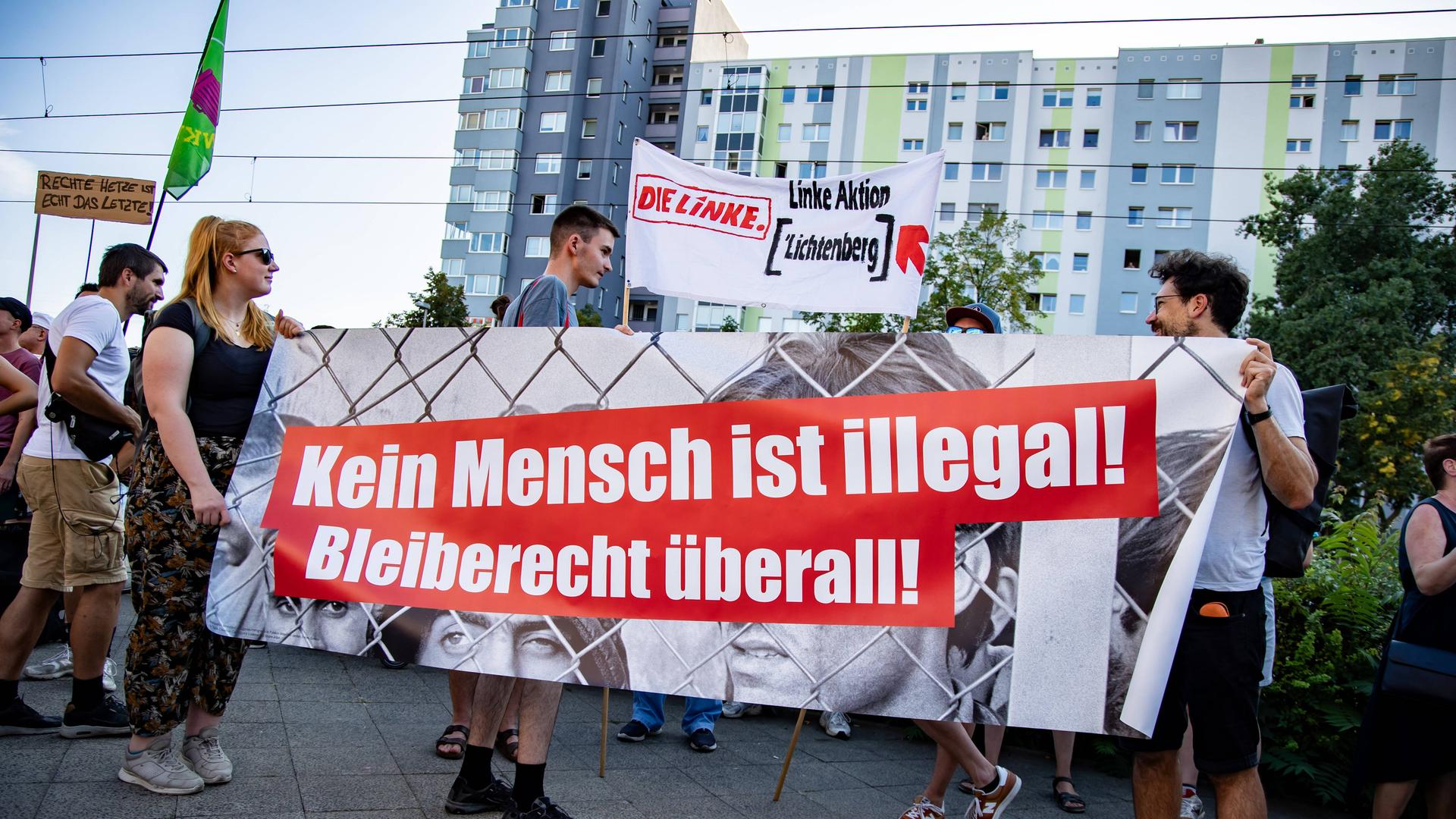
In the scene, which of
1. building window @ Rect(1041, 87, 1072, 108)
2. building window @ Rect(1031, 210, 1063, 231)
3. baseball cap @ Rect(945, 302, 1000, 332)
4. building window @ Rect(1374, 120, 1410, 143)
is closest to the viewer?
baseball cap @ Rect(945, 302, 1000, 332)

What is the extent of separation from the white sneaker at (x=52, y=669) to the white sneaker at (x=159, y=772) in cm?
178

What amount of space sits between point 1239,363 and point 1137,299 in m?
41.2

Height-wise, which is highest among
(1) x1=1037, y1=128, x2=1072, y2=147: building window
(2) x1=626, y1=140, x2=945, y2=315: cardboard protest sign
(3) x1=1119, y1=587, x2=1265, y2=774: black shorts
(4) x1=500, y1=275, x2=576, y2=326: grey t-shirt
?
(1) x1=1037, y1=128, x2=1072, y2=147: building window

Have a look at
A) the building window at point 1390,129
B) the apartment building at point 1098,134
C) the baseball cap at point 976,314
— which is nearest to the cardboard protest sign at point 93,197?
the baseball cap at point 976,314

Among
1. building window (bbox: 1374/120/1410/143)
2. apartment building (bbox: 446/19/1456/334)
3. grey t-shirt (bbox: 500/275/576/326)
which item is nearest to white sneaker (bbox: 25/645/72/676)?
grey t-shirt (bbox: 500/275/576/326)

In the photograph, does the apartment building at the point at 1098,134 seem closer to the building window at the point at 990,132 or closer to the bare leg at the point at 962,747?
the building window at the point at 990,132

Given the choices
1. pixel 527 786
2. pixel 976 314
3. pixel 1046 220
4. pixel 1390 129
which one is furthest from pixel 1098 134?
pixel 527 786

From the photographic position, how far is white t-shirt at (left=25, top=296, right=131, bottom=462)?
12.1 feet

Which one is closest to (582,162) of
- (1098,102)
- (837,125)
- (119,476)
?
(837,125)

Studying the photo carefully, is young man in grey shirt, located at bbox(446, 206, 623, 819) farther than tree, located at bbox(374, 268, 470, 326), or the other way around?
tree, located at bbox(374, 268, 470, 326)

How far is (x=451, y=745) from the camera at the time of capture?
3889 millimetres

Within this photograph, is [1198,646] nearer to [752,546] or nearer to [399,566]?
[752,546]

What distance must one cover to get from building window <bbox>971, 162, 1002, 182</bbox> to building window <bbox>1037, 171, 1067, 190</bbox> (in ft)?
5.87

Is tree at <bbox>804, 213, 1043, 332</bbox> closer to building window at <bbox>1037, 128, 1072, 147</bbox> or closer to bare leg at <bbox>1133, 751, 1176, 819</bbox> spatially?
building window at <bbox>1037, 128, 1072, 147</bbox>
